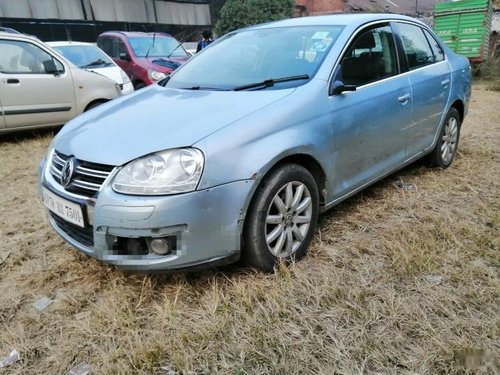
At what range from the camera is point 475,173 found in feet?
13.6

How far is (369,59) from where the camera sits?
10.1 feet

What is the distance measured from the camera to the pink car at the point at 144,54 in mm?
8209

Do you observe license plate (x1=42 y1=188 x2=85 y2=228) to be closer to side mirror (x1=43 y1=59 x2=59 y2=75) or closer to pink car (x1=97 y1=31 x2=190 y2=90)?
side mirror (x1=43 y1=59 x2=59 y2=75)

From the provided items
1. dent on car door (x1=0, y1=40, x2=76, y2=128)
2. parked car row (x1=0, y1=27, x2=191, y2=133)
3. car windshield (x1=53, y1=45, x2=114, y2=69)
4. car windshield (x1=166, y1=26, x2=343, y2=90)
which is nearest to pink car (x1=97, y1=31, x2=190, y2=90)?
car windshield (x1=53, y1=45, x2=114, y2=69)

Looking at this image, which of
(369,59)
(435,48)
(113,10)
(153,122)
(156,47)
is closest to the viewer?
(153,122)

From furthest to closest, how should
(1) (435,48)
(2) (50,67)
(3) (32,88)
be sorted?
(2) (50,67) → (3) (32,88) → (1) (435,48)

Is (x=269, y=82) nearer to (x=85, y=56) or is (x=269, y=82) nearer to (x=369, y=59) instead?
(x=369, y=59)

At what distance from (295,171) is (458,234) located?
1.32 metres

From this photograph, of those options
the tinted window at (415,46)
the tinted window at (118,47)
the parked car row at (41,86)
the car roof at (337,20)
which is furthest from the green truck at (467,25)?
the car roof at (337,20)

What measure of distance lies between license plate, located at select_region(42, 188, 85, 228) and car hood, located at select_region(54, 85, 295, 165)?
248 millimetres

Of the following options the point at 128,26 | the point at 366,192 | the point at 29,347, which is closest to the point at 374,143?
the point at 366,192

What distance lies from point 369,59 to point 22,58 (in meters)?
4.66

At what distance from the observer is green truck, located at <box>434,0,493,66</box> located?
39.0ft

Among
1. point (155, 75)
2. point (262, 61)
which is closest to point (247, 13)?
point (155, 75)
